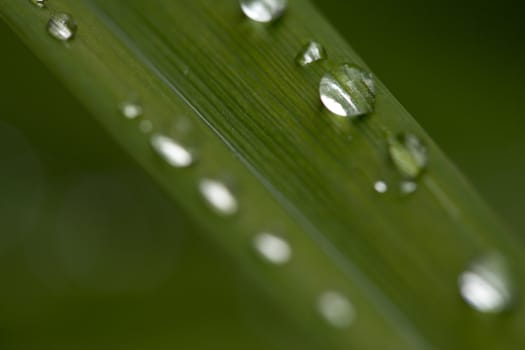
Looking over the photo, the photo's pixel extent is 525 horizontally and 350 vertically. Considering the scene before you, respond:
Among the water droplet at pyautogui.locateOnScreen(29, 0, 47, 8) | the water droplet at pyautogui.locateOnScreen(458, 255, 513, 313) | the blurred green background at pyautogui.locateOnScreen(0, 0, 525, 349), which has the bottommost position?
the water droplet at pyautogui.locateOnScreen(458, 255, 513, 313)

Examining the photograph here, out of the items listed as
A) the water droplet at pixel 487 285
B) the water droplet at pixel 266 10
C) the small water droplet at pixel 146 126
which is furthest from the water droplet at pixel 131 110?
the water droplet at pixel 487 285

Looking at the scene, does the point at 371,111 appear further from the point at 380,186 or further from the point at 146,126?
the point at 146,126

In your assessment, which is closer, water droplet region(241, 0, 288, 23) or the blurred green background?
water droplet region(241, 0, 288, 23)

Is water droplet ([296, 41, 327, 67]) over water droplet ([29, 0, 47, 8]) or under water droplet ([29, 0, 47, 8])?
over

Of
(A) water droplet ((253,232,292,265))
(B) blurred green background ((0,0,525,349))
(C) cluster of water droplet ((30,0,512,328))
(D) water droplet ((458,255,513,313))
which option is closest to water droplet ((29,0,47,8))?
(C) cluster of water droplet ((30,0,512,328))

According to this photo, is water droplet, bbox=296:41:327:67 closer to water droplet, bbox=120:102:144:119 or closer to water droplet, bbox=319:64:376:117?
water droplet, bbox=319:64:376:117
